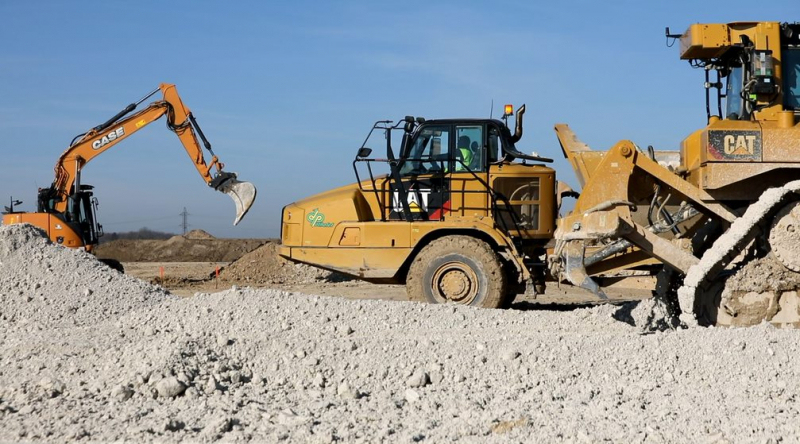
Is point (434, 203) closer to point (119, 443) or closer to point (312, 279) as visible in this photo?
point (119, 443)

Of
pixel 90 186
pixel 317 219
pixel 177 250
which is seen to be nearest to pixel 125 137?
pixel 90 186

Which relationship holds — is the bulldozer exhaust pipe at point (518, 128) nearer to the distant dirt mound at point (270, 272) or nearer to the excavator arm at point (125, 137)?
the excavator arm at point (125, 137)

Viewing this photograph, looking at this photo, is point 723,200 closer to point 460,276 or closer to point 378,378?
point 460,276

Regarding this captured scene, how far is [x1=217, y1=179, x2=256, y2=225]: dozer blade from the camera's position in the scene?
1592cm

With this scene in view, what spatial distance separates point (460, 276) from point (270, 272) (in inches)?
369

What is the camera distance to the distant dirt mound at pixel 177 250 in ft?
99.2

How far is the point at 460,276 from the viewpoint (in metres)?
10.6

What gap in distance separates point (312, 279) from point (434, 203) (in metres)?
8.13

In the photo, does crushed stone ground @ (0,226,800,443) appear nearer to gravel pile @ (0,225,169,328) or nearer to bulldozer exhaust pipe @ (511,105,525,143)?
gravel pile @ (0,225,169,328)

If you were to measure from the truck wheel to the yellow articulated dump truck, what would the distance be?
28 millimetres

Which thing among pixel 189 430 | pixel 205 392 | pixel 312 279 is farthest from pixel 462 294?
pixel 312 279

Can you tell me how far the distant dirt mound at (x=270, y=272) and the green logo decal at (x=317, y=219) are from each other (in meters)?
7.35

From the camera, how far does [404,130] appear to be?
36.9 ft

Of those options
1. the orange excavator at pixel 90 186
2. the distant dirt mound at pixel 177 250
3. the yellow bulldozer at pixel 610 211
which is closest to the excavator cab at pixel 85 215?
the orange excavator at pixel 90 186
